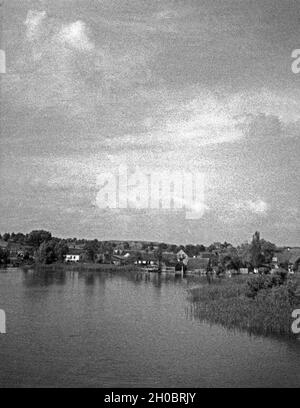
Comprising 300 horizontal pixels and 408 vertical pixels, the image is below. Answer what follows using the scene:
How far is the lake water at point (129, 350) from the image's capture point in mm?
8258

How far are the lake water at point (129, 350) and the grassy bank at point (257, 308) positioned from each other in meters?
0.45

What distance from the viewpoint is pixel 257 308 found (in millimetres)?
12242

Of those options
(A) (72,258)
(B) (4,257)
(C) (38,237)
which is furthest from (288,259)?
(B) (4,257)

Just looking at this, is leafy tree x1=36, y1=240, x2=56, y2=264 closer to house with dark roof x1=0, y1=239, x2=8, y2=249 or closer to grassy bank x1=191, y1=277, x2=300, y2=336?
house with dark roof x1=0, y1=239, x2=8, y2=249

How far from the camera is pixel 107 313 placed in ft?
46.2

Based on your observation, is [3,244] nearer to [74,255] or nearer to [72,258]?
[72,258]

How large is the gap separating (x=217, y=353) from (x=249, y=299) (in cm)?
402

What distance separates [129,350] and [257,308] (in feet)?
12.3

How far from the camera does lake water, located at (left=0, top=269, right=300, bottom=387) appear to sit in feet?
27.1

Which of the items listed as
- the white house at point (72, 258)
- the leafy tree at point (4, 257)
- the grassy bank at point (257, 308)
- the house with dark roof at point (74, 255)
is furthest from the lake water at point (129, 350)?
the white house at point (72, 258)

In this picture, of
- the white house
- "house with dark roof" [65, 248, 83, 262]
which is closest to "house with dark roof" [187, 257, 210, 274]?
"house with dark roof" [65, 248, 83, 262]

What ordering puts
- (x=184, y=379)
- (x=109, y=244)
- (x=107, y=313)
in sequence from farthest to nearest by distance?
(x=109, y=244) → (x=107, y=313) → (x=184, y=379)
